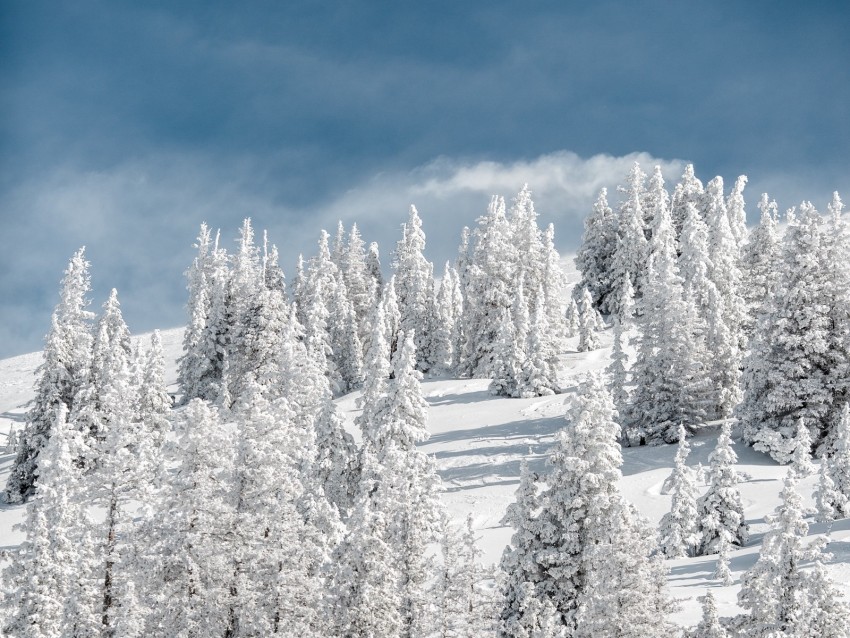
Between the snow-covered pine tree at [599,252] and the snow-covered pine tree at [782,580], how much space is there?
241 feet

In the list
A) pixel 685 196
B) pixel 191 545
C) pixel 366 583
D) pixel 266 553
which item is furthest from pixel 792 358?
pixel 685 196

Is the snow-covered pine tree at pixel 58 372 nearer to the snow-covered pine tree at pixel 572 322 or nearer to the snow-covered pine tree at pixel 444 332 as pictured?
the snow-covered pine tree at pixel 444 332

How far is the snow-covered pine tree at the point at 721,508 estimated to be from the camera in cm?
3231

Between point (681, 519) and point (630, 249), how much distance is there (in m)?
59.2

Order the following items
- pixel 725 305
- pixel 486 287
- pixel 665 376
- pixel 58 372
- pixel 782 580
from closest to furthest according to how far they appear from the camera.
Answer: pixel 782 580, pixel 665 376, pixel 58 372, pixel 725 305, pixel 486 287

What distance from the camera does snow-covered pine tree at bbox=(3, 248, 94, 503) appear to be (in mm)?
55969

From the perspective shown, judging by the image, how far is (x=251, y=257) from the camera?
78.5 m

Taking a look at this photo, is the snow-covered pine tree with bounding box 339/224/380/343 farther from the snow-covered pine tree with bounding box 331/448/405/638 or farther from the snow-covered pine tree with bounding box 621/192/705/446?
the snow-covered pine tree with bounding box 331/448/405/638

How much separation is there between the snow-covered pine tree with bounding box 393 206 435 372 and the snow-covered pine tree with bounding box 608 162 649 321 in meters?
19.3

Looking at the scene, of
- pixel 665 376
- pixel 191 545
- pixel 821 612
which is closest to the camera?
pixel 821 612

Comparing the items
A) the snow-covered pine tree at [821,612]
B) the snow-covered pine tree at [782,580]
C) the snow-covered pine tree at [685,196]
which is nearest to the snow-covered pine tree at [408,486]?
the snow-covered pine tree at [782,580]

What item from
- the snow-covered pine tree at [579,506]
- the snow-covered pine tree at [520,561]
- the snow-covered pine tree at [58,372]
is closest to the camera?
the snow-covered pine tree at [520,561]

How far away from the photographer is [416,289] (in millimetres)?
83688

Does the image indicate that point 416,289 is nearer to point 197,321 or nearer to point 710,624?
point 197,321
